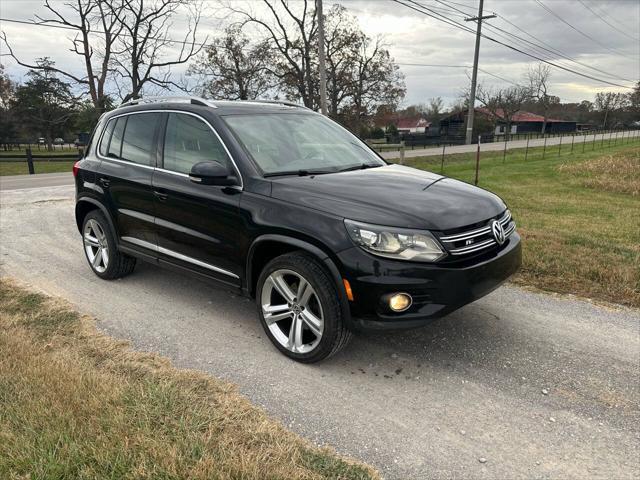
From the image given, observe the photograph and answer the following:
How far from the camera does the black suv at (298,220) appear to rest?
305cm

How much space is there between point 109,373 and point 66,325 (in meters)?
1.13

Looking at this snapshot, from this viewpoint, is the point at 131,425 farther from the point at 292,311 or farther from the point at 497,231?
the point at 497,231

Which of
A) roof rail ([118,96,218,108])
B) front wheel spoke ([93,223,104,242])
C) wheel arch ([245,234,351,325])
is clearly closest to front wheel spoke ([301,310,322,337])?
wheel arch ([245,234,351,325])

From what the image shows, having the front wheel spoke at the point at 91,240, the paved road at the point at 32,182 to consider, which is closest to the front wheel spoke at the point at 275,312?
the front wheel spoke at the point at 91,240

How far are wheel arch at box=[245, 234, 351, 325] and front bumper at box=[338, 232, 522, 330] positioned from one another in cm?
7

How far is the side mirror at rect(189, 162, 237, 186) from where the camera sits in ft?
11.8

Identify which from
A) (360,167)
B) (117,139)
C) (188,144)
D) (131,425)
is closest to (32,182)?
(117,139)

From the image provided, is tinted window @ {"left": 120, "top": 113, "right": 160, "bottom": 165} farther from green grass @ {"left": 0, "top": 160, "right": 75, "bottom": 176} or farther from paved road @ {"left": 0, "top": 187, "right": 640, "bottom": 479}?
green grass @ {"left": 0, "top": 160, "right": 75, "bottom": 176}

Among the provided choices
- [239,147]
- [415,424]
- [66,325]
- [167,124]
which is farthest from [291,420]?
[167,124]

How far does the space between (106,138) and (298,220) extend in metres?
3.02

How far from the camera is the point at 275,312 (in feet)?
11.8

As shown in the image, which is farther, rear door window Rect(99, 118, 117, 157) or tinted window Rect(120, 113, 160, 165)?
rear door window Rect(99, 118, 117, 157)

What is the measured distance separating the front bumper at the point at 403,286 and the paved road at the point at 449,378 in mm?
484

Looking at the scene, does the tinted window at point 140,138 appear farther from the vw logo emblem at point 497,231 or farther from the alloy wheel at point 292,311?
the vw logo emblem at point 497,231
